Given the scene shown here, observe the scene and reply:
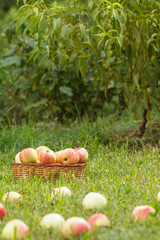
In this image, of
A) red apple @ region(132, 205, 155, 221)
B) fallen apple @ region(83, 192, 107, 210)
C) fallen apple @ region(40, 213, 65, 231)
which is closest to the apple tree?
fallen apple @ region(83, 192, 107, 210)

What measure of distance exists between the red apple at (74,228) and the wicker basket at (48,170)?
0.94 m

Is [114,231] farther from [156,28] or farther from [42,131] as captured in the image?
[42,131]

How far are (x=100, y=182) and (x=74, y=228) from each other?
91 centimetres

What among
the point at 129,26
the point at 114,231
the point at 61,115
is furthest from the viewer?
the point at 61,115

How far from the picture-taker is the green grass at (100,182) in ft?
4.97

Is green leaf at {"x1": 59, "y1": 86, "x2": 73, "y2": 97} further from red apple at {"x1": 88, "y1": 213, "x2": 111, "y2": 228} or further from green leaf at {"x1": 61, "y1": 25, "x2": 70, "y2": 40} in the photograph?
red apple at {"x1": 88, "y1": 213, "x2": 111, "y2": 228}

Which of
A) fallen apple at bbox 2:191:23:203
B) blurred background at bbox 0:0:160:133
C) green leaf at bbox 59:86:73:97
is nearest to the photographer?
fallen apple at bbox 2:191:23:203

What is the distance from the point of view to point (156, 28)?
3.10m

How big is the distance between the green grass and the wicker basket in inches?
2.2

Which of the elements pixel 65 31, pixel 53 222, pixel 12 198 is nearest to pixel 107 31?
pixel 65 31

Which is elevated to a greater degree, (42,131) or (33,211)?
(33,211)

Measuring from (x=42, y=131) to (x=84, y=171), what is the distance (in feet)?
6.01

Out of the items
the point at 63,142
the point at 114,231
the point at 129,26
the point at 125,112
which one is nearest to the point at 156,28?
the point at 129,26

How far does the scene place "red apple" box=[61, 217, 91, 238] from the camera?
4.53ft
